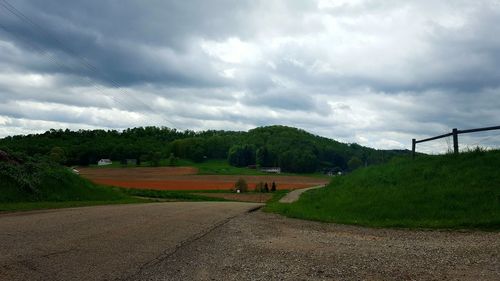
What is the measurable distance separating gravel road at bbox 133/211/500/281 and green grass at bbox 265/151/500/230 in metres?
1.61

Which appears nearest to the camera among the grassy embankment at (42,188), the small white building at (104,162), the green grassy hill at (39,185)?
the grassy embankment at (42,188)

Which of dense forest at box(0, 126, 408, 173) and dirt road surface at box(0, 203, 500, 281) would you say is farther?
dense forest at box(0, 126, 408, 173)

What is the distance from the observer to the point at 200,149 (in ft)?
462

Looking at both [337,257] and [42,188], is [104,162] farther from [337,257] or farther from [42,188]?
[337,257]

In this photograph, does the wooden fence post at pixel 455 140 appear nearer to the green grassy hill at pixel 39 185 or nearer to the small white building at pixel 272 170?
the green grassy hill at pixel 39 185

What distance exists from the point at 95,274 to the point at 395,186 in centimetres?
1419

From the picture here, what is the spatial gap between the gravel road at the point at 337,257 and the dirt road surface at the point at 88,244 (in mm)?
617

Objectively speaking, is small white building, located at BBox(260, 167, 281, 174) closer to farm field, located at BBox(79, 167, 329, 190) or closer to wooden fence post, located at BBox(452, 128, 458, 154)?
farm field, located at BBox(79, 167, 329, 190)

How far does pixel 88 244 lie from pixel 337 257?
6080 mm

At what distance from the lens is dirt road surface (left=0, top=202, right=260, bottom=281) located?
8.30 m

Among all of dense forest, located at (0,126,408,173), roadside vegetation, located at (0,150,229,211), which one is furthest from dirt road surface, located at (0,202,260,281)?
dense forest, located at (0,126,408,173)

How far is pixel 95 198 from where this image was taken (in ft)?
Result: 108

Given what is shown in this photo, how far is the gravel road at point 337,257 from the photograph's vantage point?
325 inches

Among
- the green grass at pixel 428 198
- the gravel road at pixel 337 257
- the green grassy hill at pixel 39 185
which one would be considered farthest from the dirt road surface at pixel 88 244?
the green grassy hill at pixel 39 185
